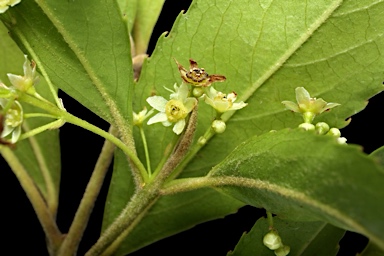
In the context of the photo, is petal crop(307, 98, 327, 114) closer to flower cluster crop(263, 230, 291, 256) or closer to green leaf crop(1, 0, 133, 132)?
flower cluster crop(263, 230, 291, 256)

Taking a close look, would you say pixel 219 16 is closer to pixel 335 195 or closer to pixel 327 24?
pixel 327 24

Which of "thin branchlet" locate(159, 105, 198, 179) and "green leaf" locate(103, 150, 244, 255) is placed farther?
"green leaf" locate(103, 150, 244, 255)

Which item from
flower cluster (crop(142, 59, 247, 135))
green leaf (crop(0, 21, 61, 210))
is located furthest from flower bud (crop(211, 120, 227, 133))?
green leaf (crop(0, 21, 61, 210))

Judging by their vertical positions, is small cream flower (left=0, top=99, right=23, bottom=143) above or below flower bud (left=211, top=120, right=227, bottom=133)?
above

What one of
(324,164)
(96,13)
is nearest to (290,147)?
(324,164)

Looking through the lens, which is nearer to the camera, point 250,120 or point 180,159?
point 180,159

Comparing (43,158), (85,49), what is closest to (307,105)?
(85,49)
